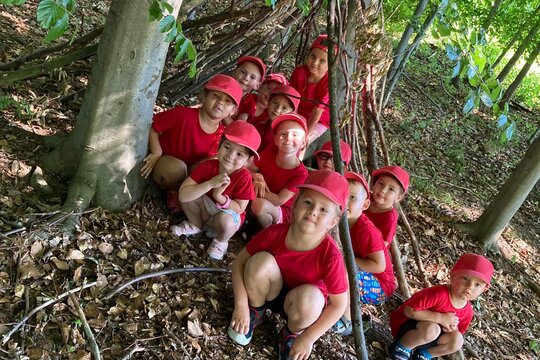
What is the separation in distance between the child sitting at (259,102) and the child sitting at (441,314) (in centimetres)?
184

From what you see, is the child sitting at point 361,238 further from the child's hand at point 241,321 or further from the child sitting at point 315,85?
the child sitting at point 315,85

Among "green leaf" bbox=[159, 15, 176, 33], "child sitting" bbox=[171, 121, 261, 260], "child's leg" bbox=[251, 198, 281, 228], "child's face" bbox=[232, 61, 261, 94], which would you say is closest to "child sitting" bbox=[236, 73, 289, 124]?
"child's face" bbox=[232, 61, 261, 94]

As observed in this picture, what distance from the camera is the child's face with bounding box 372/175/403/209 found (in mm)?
3352

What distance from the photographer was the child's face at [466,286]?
290cm

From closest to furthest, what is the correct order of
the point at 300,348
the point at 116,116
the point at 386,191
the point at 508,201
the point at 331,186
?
the point at 331,186 < the point at 300,348 < the point at 116,116 < the point at 386,191 < the point at 508,201

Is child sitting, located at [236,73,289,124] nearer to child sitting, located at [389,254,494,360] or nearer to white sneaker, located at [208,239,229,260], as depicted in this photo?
white sneaker, located at [208,239,229,260]

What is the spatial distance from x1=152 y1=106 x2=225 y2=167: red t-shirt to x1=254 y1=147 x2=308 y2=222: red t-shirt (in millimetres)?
388

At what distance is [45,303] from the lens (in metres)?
2.21

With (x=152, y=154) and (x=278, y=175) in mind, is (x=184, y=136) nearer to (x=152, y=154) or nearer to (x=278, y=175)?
(x=152, y=154)

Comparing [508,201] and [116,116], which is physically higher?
[116,116]

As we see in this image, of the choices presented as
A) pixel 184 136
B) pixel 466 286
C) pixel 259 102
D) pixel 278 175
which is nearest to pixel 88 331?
pixel 184 136

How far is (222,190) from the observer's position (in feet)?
9.57

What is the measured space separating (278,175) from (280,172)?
26mm

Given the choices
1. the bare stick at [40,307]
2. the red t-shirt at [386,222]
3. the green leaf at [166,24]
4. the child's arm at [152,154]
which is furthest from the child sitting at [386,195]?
the green leaf at [166,24]
